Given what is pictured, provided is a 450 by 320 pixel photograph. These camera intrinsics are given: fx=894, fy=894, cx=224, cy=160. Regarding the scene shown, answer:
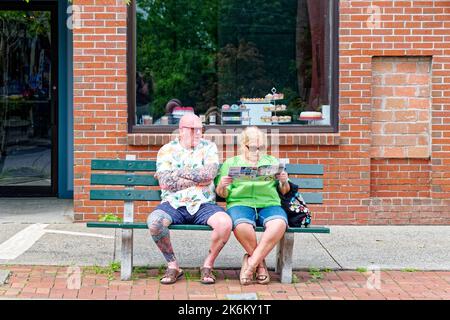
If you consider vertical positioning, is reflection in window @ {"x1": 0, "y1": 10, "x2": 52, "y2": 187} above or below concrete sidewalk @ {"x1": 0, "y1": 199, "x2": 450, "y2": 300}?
above

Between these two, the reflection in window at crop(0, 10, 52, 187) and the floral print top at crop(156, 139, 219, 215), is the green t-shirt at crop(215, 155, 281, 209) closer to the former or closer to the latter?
the floral print top at crop(156, 139, 219, 215)

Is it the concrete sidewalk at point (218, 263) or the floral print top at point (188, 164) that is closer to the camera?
the concrete sidewalk at point (218, 263)

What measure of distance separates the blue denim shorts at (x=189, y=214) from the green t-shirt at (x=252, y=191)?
0.69 ft

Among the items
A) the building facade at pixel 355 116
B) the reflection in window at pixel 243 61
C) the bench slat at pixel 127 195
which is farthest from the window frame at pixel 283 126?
the bench slat at pixel 127 195

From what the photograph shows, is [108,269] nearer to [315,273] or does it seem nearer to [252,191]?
[252,191]

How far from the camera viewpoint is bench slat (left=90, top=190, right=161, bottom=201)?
24.1 feet

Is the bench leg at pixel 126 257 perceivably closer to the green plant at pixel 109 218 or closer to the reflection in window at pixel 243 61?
the green plant at pixel 109 218

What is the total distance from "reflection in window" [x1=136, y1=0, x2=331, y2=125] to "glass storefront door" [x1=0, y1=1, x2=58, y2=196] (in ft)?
7.10

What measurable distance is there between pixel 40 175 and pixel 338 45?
4.34 metres

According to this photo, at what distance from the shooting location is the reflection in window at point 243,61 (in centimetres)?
993

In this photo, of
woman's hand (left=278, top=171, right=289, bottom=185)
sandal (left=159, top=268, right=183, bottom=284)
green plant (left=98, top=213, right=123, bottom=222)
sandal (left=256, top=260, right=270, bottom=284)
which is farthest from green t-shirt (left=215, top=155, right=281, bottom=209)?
green plant (left=98, top=213, right=123, bottom=222)

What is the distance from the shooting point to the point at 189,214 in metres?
7.21

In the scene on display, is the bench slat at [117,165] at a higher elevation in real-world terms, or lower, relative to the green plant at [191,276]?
higher

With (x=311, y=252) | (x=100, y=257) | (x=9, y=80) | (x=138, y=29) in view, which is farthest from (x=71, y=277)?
(x=9, y=80)
